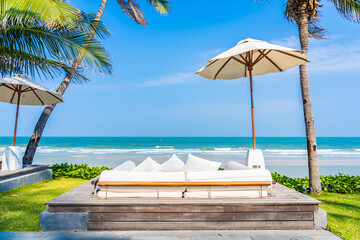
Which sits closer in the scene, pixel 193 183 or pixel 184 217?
pixel 184 217

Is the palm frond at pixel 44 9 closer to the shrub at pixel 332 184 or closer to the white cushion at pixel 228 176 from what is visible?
the white cushion at pixel 228 176

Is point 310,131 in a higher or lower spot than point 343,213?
higher

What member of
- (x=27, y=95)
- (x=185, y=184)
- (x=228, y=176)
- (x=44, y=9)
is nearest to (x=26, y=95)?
(x=27, y=95)

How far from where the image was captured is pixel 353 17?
5191 millimetres

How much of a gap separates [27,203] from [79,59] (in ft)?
14.1

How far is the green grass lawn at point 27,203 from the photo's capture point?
3.08 meters

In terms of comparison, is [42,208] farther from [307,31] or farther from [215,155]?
[215,155]

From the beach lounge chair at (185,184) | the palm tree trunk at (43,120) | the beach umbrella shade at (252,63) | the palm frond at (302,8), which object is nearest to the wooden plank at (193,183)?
the beach lounge chair at (185,184)

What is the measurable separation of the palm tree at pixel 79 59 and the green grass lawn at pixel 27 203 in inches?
47.1

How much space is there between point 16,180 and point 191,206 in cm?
439

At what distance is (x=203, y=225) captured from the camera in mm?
2812

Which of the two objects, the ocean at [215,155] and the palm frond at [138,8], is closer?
the palm frond at [138,8]

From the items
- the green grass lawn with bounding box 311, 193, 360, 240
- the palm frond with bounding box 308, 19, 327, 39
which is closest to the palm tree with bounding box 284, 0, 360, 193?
the palm frond with bounding box 308, 19, 327, 39

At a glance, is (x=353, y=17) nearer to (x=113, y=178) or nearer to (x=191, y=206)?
(x=191, y=206)
